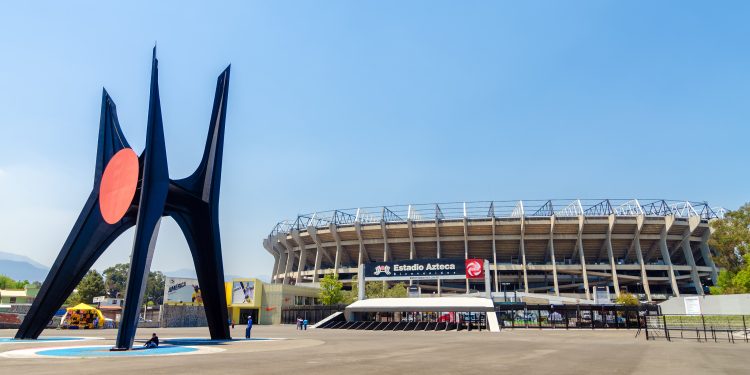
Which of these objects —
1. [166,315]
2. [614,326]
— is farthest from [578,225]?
[166,315]

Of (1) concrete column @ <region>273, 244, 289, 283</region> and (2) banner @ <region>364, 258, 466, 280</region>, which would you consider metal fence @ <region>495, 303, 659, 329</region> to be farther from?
(1) concrete column @ <region>273, 244, 289, 283</region>

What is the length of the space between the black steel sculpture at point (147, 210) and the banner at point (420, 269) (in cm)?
2858

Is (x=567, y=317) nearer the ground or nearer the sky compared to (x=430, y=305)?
nearer the ground

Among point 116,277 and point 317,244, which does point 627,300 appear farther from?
point 116,277

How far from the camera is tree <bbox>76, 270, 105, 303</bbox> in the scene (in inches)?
3841

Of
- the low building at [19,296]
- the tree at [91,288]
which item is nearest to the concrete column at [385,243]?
the tree at [91,288]

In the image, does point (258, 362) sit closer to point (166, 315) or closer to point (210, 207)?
point (210, 207)

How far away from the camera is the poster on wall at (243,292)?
212 feet

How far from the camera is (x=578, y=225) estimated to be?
245 feet

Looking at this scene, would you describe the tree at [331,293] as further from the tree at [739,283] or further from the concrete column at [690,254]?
the concrete column at [690,254]

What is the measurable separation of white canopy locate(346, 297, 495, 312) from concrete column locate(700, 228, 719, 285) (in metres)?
57.0

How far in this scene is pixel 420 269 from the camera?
169 feet

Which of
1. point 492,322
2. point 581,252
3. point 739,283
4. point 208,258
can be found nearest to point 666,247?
point 581,252

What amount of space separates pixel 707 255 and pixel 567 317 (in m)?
50.5
